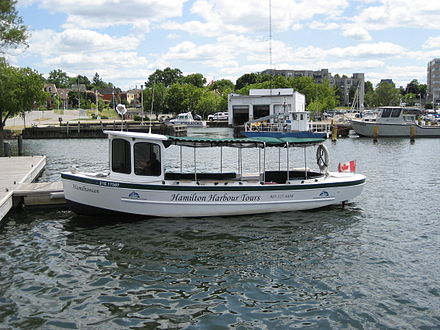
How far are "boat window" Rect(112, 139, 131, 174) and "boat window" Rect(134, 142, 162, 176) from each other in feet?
0.92

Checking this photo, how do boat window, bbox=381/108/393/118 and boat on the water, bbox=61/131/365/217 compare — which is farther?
boat window, bbox=381/108/393/118

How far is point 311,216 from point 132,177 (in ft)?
22.5

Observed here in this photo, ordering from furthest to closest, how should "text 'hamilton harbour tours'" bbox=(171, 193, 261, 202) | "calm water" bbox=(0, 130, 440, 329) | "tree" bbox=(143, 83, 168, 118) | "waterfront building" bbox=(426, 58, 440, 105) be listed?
"waterfront building" bbox=(426, 58, 440, 105) < "tree" bbox=(143, 83, 168, 118) < "text 'hamilton harbour tours'" bbox=(171, 193, 261, 202) < "calm water" bbox=(0, 130, 440, 329)

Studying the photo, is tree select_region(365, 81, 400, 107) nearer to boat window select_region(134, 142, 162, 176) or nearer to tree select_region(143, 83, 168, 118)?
tree select_region(143, 83, 168, 118)

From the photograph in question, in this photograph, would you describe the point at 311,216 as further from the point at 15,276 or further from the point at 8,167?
the point at 8,167

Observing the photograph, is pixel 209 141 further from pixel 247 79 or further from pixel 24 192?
pixel 247 79

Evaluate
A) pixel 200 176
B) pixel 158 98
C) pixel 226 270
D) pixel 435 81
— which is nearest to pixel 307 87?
pixel 158 98

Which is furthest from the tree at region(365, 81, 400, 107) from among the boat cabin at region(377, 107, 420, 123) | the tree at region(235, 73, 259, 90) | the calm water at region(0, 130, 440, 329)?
the calm water at region(0, 130, 440, 329)

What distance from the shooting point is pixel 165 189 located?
1683cm

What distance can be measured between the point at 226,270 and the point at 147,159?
5998 millimetres

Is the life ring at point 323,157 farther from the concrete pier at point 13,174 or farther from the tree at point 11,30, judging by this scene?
the tree at point 11,30

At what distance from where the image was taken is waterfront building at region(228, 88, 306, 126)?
86812 mm

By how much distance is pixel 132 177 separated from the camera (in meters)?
16.8

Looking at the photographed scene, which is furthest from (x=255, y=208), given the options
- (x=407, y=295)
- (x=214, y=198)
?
(x=407, y=295)
